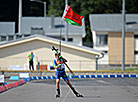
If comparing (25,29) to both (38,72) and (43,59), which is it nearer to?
(43,59)

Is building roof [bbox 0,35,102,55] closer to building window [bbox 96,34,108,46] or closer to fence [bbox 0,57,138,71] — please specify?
fence [bbox 0,57,138,71]

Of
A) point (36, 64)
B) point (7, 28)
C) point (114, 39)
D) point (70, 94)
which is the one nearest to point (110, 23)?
point (114, 39)

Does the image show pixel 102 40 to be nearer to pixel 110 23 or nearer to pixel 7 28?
pixel 110 23

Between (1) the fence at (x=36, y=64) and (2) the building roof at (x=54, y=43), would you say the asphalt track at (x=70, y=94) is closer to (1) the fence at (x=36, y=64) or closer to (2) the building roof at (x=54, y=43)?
(1) the fence at (x=36, y=64)

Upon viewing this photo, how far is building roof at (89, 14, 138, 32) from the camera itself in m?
49.8

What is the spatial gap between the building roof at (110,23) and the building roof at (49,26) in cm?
222

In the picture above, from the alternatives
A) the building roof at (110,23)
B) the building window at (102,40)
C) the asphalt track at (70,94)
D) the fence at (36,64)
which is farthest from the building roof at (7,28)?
the asphalt track at (70,94)

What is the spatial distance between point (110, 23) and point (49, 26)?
991 cm

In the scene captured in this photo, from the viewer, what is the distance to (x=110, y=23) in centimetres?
5231

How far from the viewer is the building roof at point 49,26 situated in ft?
173

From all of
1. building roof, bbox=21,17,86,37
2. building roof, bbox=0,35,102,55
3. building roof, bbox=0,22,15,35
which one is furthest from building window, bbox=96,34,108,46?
building roof, bbox=0,35,102,55

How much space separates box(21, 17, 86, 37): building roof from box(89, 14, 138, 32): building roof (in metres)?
2.22

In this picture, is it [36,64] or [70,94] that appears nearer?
[70,94]

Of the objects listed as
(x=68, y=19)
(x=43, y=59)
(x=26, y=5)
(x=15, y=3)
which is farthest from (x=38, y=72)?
(x=26, y=5)
